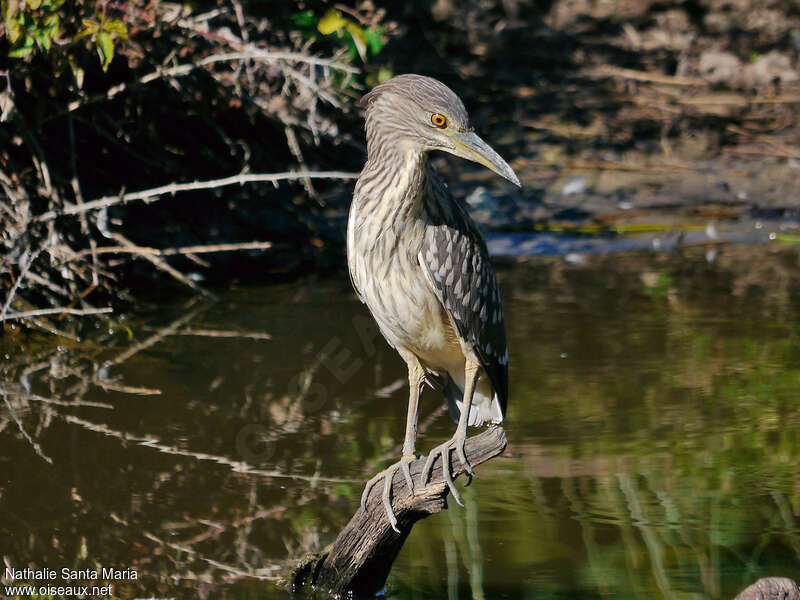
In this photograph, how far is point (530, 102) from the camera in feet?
34.3

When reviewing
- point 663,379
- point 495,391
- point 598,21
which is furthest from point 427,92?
point 598,21

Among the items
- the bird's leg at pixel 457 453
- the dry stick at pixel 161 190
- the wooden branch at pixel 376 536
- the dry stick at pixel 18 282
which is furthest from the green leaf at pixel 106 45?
the wooden branch at pixel 376 536

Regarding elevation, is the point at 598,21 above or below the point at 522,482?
above

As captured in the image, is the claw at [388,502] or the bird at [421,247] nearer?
the claw at [388,502]

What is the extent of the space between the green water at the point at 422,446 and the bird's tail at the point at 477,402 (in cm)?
28

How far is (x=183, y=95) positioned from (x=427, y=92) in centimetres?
307

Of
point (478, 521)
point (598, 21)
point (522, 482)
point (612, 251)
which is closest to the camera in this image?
point (478, 521)

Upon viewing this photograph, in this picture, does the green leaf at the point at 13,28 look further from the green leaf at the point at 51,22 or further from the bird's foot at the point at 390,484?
the bird's foot at the point at 390,484

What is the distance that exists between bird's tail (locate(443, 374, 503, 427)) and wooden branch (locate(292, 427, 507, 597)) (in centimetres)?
65

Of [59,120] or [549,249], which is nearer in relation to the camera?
[59,120]

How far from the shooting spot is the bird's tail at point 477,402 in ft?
15.0

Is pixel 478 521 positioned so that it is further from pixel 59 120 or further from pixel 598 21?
pixel 598 21

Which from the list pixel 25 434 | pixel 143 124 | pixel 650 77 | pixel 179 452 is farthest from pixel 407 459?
pixel 650 77

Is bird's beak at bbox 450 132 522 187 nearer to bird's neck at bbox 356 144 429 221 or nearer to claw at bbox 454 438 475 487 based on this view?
bird's neck at bbox 356 144 429 221
